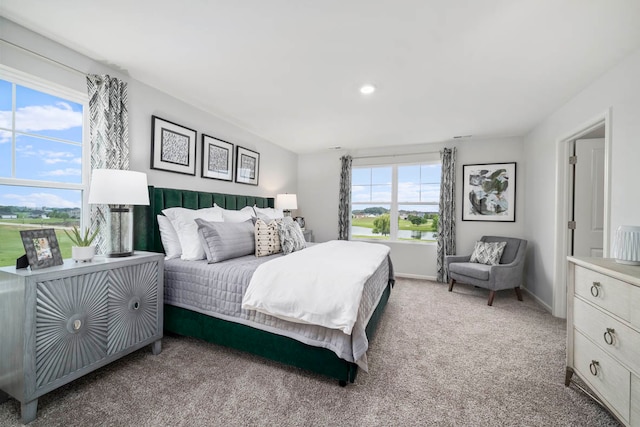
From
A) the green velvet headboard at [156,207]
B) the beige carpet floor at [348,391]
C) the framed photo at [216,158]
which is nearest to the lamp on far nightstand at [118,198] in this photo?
the green velvet headboard at [156,207]

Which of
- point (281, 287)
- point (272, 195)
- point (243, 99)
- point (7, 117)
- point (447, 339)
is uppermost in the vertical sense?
point (243, 99)

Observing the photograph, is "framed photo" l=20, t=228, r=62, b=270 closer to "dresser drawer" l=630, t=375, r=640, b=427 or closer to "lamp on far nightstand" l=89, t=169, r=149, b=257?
"lamp on far nightstand" l=89, t=169, r=149, b=257

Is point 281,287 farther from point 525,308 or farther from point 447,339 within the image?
point 525,308

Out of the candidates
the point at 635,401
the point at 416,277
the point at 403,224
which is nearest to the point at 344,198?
the point at 403,224

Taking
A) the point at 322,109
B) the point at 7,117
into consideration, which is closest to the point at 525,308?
the point at 322,109

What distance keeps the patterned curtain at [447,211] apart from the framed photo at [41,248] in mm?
4724

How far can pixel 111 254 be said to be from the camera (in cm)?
198

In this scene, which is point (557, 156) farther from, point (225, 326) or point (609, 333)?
point (225, 326)

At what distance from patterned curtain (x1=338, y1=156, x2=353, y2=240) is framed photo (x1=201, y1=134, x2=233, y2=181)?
2.23 metres

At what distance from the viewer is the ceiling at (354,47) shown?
1609 millimetres

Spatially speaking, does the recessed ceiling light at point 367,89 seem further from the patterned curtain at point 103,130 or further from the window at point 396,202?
the window at point 396,202

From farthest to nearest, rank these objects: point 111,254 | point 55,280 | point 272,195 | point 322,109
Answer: point 272,195 < point 322,109 < point 111,254 < point 55,280

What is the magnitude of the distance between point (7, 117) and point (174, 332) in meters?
2.03

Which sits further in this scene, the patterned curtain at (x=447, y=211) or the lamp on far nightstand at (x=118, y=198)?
the patterned curtain at (x=447, y=211)
